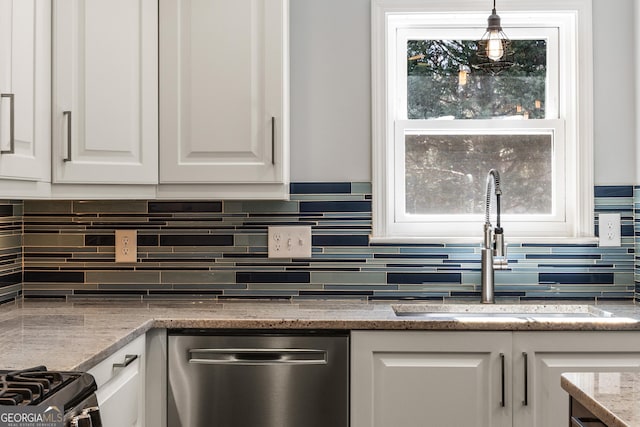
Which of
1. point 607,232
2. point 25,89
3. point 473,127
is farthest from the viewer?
point 473,127

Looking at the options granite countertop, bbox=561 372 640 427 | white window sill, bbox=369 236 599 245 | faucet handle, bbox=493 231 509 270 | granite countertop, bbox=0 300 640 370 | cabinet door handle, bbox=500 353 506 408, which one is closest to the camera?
granite countertop, bbox=561 372 640 427

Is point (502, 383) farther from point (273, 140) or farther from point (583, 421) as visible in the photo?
point (273, 140)

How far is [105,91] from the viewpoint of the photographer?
2408mm

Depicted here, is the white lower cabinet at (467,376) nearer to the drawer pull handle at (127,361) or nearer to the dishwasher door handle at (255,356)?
the dishwasher door handle at (255,356)

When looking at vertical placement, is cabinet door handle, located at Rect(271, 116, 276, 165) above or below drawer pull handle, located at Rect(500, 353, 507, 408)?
above

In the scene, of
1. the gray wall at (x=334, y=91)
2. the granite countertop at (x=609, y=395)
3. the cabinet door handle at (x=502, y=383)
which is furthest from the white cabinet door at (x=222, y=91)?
the granite countertop at (x=609, y=395)

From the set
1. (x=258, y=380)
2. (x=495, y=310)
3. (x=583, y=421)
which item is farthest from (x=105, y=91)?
(x=583, y=421)

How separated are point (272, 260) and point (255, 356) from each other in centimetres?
57

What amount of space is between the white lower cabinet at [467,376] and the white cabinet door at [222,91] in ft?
2.38

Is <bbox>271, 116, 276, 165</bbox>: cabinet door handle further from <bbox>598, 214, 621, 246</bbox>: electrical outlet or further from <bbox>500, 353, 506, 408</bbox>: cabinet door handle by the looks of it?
<bbox>598, 214, 621, 246</bbox>: electrical outlet

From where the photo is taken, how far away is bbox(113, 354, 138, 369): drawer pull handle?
1941 millimetres

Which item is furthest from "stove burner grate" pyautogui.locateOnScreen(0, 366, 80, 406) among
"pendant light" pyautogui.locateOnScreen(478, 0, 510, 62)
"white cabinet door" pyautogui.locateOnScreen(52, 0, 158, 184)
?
"pendant light" pyautogui.locateOnScreen(478, 0, 510, 62)

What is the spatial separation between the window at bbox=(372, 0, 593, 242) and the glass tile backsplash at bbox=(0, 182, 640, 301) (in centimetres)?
13

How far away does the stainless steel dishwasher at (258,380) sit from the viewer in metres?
2.27
